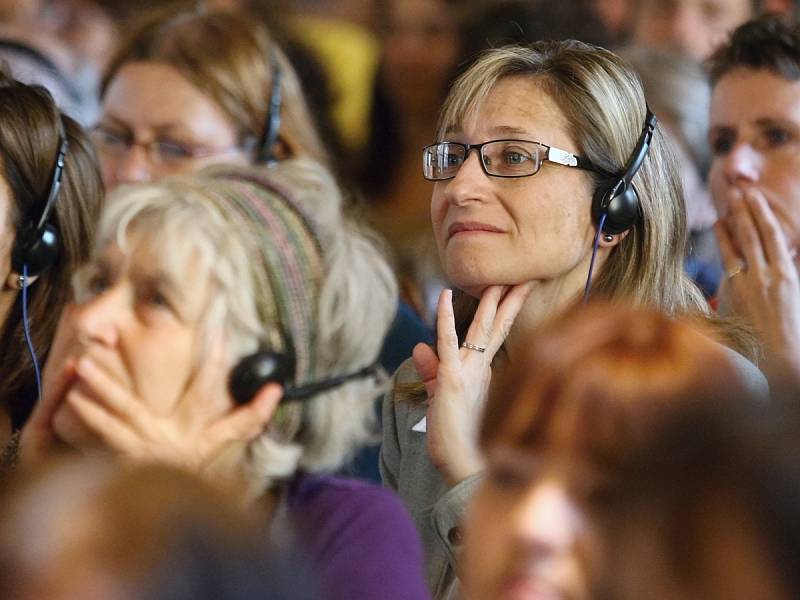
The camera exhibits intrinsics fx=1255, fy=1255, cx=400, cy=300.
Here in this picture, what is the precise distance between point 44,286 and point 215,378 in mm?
683

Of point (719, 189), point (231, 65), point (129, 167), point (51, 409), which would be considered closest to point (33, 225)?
point (51, 409)

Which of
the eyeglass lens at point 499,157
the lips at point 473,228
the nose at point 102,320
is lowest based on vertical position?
the nose at point 102,320

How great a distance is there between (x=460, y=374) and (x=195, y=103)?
1360mm

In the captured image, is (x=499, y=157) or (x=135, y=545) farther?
(x=499, y=157)

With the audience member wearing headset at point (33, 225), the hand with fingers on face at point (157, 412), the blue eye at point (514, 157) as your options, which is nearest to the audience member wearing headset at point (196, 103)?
the audience member wearing headset at point (33, 225)

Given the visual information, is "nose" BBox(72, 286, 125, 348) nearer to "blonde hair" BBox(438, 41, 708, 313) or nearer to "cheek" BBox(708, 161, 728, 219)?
"blonde hair" BBox(438, 41, 708, 313)

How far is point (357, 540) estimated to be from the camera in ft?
5.43

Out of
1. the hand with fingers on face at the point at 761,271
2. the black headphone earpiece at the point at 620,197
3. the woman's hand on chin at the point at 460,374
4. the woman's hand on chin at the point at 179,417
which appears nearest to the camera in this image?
the woman's hand on chin at the point at 179,417

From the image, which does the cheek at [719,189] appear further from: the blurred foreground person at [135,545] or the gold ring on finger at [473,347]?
the blurred foreground person at [135,545]

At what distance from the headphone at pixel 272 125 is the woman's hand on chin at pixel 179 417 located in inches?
52.9

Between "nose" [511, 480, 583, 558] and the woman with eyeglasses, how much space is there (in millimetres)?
2057

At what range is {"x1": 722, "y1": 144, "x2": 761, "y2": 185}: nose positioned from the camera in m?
2.58

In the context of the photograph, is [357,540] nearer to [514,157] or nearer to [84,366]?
[84,366]

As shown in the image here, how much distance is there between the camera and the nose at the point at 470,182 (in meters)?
1.99
